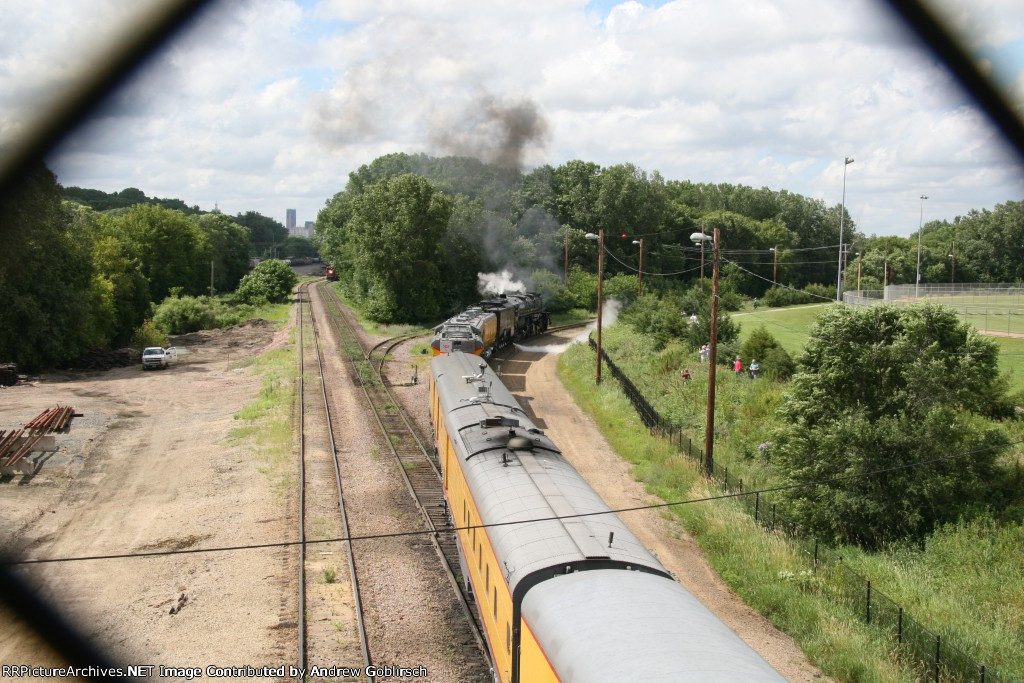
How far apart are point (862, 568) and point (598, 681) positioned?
1198 centimetres

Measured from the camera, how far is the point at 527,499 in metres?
11.3

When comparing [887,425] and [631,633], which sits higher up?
[631,633]

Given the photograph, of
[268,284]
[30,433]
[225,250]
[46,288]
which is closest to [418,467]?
[30,433]

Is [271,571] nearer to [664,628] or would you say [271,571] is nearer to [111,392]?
[664,628]

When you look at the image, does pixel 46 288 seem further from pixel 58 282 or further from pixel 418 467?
pixel 418 467

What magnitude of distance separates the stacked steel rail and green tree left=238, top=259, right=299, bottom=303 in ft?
187

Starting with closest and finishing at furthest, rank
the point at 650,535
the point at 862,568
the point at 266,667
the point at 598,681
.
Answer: the point at 598,681
the point at 266,667
the point at 862,568
the point at 650,535

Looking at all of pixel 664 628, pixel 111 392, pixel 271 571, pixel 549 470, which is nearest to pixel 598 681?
pixel 664 628

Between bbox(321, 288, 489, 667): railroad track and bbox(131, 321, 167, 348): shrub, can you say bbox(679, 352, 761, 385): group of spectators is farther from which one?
bbox(131, 321, 167, 348): shrub

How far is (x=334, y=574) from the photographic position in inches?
613

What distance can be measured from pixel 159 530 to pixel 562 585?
1316cm

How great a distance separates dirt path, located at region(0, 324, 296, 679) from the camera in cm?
1316

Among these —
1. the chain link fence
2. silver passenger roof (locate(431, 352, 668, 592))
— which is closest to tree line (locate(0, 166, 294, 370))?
silver passenger roof (locate(431, 352, 668, 592))

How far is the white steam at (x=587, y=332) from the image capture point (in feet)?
163
